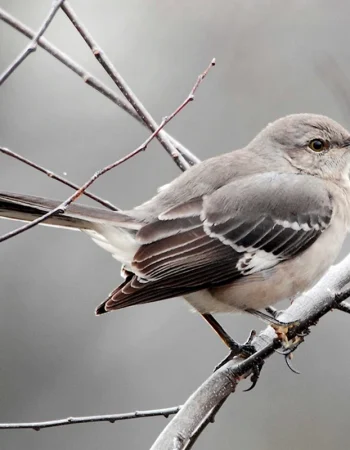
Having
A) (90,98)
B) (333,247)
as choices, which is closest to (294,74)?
(90,98)

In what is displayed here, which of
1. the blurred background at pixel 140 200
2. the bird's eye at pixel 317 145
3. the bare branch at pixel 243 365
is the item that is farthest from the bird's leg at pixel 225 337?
the blurred background at pixel 140 200

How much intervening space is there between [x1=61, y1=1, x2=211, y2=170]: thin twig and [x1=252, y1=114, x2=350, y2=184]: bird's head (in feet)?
2.01

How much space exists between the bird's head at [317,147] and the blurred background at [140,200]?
902mm

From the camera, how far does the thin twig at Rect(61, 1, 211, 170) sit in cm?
367

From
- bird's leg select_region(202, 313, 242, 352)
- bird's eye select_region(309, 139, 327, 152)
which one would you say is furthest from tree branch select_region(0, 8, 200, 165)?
bird's leg select_region(202, 313, 242, 352)

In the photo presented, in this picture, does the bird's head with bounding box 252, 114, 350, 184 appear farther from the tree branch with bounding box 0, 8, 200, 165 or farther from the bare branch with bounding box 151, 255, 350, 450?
the tree branch with bounding box 0, 8, 200, 165

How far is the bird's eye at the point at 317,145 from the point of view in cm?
454

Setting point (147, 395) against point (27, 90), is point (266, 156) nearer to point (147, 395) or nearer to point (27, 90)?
point (147, 395)

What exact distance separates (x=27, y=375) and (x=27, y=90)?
Result: 9.30ft

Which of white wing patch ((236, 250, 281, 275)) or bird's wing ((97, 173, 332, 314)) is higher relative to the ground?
bird's wing ((97, 173, 332, 314))

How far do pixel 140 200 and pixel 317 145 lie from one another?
2.41 meters

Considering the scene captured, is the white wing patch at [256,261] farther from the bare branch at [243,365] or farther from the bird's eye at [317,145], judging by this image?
the bird's eye at [317,145]

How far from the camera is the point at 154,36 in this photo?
25.7ft

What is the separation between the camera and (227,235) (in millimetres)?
4043
